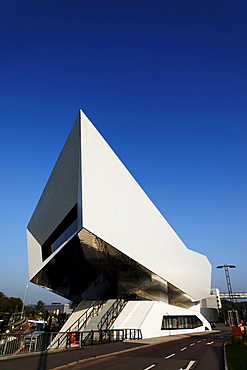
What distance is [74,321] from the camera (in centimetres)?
2477

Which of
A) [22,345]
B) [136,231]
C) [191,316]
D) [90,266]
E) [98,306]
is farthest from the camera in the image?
[191,316]

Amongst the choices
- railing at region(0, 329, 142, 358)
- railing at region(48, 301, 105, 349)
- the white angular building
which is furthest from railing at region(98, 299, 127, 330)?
railing at region(0, 329, 142, 358)

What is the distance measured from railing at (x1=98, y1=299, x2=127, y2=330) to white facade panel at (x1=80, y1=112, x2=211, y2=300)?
5.04m

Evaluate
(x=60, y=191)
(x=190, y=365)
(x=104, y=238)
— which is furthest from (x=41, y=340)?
(x=60, y=191)

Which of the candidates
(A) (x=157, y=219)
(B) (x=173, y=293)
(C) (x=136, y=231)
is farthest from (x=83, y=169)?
(B) (x=173, y=293)

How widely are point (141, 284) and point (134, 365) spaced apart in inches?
786

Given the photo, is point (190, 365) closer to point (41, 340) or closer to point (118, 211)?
point (41, 340)

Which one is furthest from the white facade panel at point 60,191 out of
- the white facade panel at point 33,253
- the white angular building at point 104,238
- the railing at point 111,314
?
the railing at point 111,314

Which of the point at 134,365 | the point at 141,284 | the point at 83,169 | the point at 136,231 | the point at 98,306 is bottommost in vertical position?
the point at 134,365

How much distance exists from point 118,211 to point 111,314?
11.2 metres

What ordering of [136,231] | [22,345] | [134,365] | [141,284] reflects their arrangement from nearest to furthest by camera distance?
[134,365] → [22,345] → [136,231] → [141,284]

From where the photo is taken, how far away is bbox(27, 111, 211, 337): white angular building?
16.7 m

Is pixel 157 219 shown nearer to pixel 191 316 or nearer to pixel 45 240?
pixel 45 240

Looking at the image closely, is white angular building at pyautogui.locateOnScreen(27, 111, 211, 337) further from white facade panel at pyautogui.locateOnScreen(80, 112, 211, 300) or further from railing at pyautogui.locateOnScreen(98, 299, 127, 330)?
railing at pyautogui.locateOnScreen(98, 299, 127, 330)
